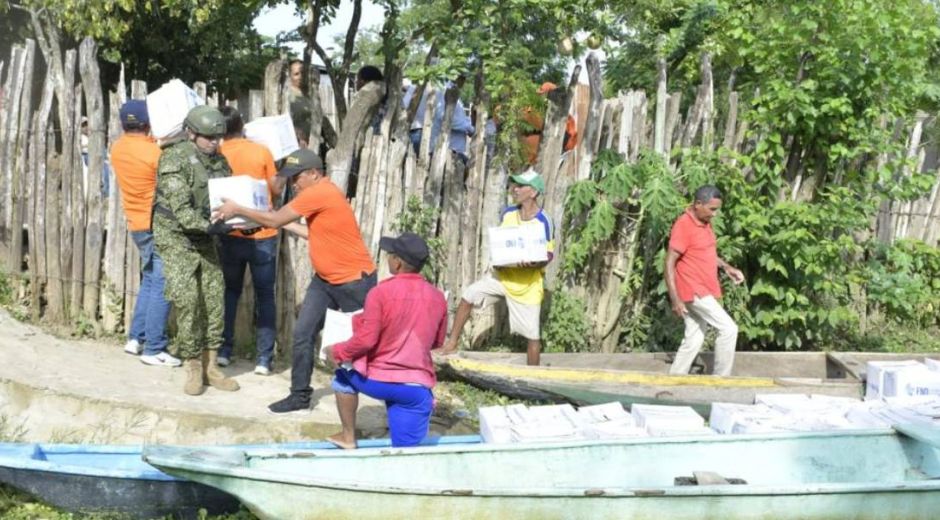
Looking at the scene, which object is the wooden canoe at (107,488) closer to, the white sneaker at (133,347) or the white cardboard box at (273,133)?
the white sneaker at (133,347)

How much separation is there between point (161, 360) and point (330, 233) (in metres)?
2.01

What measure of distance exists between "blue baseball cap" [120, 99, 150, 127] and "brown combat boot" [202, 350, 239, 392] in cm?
174

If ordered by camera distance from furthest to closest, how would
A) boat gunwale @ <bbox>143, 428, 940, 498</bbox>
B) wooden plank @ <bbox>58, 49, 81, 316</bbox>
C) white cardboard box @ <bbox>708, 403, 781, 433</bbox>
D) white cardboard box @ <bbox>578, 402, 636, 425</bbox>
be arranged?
wooden plank @ <bbox>58, 49, 81, 316</bbox> → white cardboard box @ <bbox>708, 403, 781, 433</bbox> → white cardboard box @ <bbox>578, 402, 636, 425</bbox> → boat gunwale @ <bbox>143, 428, 940, 498</bbox>

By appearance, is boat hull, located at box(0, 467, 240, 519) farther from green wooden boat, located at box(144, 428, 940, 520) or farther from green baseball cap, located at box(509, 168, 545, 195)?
green baseball cap, located at box(509, 168, 545, 195)

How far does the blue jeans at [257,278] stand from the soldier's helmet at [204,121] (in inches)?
41.3

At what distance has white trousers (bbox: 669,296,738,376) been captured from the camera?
820cm

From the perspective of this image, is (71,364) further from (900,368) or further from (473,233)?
(900,368)

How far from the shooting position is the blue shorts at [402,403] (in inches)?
226

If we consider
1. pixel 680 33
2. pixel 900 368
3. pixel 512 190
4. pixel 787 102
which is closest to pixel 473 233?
pixel 512 190

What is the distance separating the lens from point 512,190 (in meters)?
8.33

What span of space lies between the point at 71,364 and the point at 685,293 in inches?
186

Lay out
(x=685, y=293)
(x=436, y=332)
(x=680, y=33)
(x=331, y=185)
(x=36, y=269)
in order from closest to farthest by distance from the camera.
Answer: (x=436, y=332) → (x=331, y=185) → (x=685, y=293) → (x=36, y=269) → (x=680, y=33)

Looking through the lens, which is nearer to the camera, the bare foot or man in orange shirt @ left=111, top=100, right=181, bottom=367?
the bare foot

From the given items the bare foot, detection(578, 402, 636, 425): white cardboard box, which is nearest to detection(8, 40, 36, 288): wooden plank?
the bare foot
